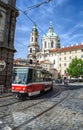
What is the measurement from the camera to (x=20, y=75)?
1920 centimetres

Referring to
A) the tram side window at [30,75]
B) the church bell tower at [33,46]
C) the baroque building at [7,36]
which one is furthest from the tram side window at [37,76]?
the church bell tower at [33,46]

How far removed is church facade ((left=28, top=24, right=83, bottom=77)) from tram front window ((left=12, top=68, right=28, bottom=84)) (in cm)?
8399

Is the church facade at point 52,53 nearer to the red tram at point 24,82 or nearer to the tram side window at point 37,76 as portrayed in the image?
the tram side window at point 37,76

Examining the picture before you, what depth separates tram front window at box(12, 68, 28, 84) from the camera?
18.9 meters

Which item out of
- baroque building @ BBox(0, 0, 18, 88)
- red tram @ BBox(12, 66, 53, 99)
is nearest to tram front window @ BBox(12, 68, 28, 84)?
red tram @ BBox(12, 66, 53, 99)

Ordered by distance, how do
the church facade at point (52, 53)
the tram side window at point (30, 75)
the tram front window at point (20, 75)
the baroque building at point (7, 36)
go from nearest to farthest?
the tram front window at point (20, 75), the tram side window at point (30, 75), the baroque building at point (7, 36), the church facade at point (52, 53)

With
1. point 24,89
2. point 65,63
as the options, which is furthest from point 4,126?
point 65,63

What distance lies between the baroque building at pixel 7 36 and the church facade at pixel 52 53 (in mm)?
75942

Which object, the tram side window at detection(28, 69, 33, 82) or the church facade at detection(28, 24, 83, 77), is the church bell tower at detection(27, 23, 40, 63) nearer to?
the church facade at detection(28, 24, 83, 77)

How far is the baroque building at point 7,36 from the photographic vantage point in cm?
2671

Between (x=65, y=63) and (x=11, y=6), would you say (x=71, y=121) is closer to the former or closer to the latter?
(x=11, y=6)

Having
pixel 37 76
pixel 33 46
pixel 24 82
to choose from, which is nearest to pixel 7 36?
pixel 37 76

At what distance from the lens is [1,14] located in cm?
2675

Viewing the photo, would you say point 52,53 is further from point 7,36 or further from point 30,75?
point 30,75
